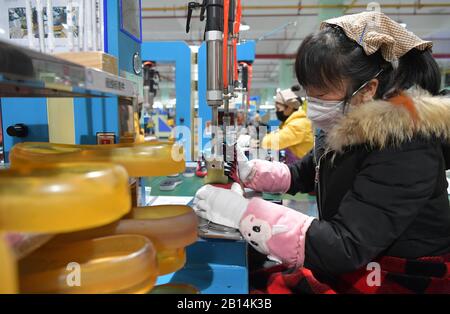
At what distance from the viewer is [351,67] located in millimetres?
870

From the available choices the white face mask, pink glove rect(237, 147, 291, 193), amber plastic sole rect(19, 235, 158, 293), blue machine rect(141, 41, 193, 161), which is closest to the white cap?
blue machine rect(141, 41, 193, 161)

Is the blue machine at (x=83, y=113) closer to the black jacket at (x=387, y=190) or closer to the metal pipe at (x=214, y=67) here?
the metal pipe at (x=214, y=67)

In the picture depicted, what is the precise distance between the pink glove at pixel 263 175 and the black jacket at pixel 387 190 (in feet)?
1.57

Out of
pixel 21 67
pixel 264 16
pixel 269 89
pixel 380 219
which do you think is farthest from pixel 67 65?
pixel 269 89

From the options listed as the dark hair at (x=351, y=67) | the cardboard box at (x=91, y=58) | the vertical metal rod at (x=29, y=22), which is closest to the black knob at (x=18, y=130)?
the vertical metal rod at (x=29, y=22)

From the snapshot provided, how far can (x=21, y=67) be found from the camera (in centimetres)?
41

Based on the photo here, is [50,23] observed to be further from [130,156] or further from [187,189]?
[187,189]

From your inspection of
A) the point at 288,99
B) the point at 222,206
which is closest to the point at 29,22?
the point at 222,206

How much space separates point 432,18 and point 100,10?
7928 millimetres

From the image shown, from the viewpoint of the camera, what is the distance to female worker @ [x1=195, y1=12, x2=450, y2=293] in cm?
77

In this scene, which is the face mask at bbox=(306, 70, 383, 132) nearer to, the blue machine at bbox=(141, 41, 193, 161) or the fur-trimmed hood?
the fur-trimmed hood

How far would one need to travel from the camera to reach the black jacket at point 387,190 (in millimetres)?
766

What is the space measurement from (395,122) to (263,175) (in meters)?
0.63
